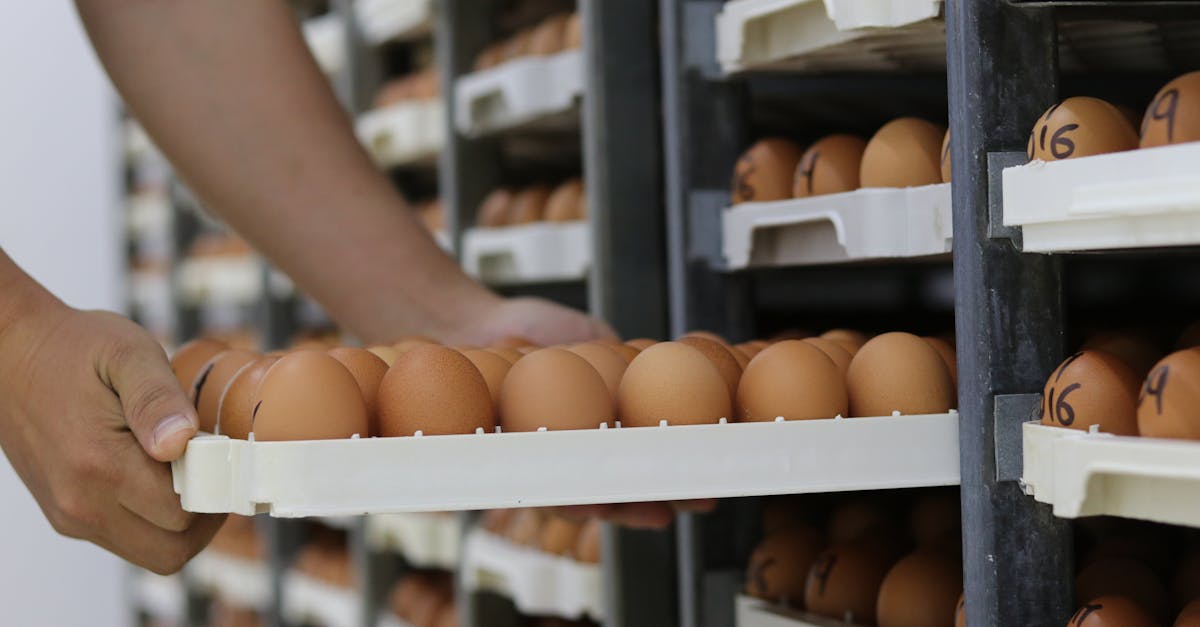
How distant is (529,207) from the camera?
7.32 ft

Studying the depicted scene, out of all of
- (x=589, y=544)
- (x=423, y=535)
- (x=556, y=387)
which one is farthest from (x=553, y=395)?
(x=423, y=535)

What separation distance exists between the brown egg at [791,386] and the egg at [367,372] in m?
0.28

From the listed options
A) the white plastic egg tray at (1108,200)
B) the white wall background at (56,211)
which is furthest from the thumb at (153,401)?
the white wall background at (56,211)

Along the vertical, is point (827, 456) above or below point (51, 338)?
below

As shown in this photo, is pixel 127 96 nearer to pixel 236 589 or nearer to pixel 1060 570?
pixel 1060 570

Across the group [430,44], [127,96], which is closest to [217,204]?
[127,96]

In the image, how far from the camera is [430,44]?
2984mm

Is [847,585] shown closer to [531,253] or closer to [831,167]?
[831,167]

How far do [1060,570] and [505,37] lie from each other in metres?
1.62

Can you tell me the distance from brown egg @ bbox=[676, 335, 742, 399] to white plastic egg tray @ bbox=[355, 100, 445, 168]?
1.33 m

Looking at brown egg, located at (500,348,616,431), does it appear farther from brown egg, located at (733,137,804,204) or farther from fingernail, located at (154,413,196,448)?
brown egg, located at (733,137,804,204)

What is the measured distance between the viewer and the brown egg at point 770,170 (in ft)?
4.87

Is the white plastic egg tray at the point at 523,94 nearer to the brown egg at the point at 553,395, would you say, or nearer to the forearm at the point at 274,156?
the forearm at the point at 274,156

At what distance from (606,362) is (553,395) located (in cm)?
12
